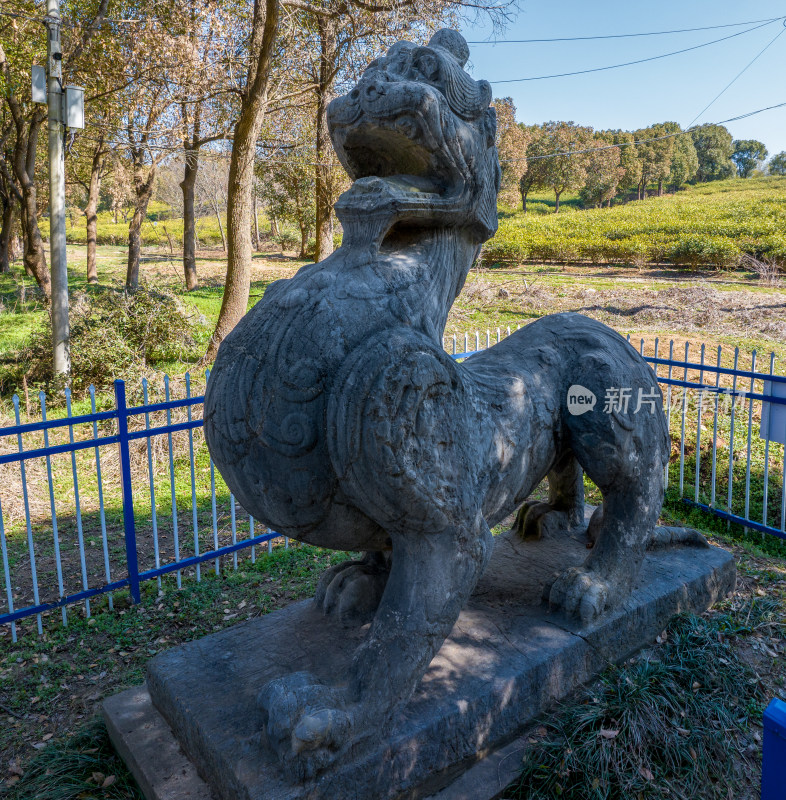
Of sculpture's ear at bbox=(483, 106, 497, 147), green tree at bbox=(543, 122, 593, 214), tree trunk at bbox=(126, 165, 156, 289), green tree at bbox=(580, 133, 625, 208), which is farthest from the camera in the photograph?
green tree at bbox=(580, 133, 625, 208)

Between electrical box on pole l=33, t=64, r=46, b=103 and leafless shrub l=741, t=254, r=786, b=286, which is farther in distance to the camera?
leafless shrub l=741, t=254, r=786, b=286

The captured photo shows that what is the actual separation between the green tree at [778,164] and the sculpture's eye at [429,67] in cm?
A: 5554

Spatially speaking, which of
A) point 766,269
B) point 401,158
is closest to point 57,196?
point 401,158

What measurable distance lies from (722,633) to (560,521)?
891 millimetres

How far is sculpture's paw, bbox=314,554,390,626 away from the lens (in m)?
2.60

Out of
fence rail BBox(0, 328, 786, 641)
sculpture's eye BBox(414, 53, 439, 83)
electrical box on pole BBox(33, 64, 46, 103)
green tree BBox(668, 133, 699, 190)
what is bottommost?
fence rail BBox(0, 328, 786, 641)

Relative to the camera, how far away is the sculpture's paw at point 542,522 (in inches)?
135

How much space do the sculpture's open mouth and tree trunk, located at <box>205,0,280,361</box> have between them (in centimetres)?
645

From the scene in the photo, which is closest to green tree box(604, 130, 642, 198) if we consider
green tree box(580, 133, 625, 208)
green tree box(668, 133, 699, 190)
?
green tree box(580, 133, 625, 208)

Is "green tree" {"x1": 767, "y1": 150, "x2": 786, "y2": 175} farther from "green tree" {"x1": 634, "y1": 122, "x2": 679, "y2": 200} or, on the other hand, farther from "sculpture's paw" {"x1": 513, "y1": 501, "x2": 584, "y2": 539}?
"sculpture's paw" {"x1": 513, "y1": 501, "x2": 584, "y2": 539}

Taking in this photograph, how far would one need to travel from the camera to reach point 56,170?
8227 millimetres

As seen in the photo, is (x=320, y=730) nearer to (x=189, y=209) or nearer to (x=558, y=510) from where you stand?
(x=558, y=510)

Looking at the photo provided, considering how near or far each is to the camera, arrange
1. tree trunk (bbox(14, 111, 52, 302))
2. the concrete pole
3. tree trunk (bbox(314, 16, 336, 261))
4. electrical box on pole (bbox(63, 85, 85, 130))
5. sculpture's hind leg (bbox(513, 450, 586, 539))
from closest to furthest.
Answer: sculpture's hind leg (bbox(513, 450, 586, 539)), electrical box on pole (bbox(63, 85, 85, 130)), the concrete pole, tree trunk (bbox(314, 16, 336, 261)), tree trunk (bbox(14, 111, 52, 302))

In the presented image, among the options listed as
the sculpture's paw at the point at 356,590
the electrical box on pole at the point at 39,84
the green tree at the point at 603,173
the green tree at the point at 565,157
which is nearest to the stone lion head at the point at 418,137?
the sculpture's paw at the point at 356,590
